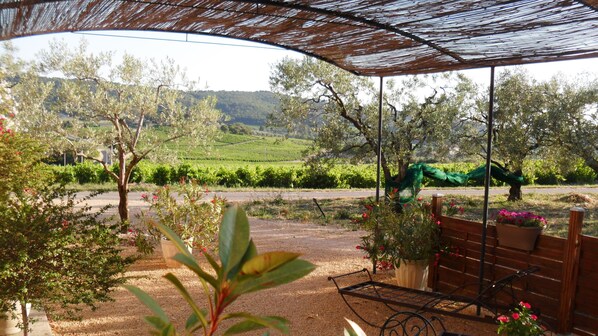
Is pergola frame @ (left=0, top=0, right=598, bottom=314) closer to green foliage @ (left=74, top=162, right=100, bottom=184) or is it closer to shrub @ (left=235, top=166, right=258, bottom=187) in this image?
shrub @ (left=235, top=166, right=258, bottom=187)

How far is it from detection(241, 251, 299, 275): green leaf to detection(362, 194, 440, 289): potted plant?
17.1 ft

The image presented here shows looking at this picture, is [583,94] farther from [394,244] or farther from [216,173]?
[216,173]

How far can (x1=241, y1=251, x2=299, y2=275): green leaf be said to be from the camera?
727mm

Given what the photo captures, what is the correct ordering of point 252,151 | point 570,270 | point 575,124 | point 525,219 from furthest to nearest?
point 252,151 → point 575,124 → point 525,219 → point 570,270

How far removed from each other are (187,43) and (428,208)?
3.18 m

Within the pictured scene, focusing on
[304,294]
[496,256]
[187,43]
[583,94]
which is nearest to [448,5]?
[187,43]

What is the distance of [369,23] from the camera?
169 inches

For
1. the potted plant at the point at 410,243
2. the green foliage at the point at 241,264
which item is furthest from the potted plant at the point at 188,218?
the green foliage at the point at 241,264

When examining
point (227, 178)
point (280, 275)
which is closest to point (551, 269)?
point (280, 275)

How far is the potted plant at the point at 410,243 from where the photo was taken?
579 cm

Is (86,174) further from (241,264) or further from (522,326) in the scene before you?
(241,264)

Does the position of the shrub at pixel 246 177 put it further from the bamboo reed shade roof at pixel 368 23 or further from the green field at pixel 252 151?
the bamboo reed shade roof at pixel 368 23


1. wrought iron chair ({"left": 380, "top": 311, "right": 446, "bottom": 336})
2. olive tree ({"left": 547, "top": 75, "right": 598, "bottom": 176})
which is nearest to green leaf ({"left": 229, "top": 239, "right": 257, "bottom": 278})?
wrought iron chair ({"left": 380, "top": 311, "right": 446, "bottom": 336})

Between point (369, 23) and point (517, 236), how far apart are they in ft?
7.82
